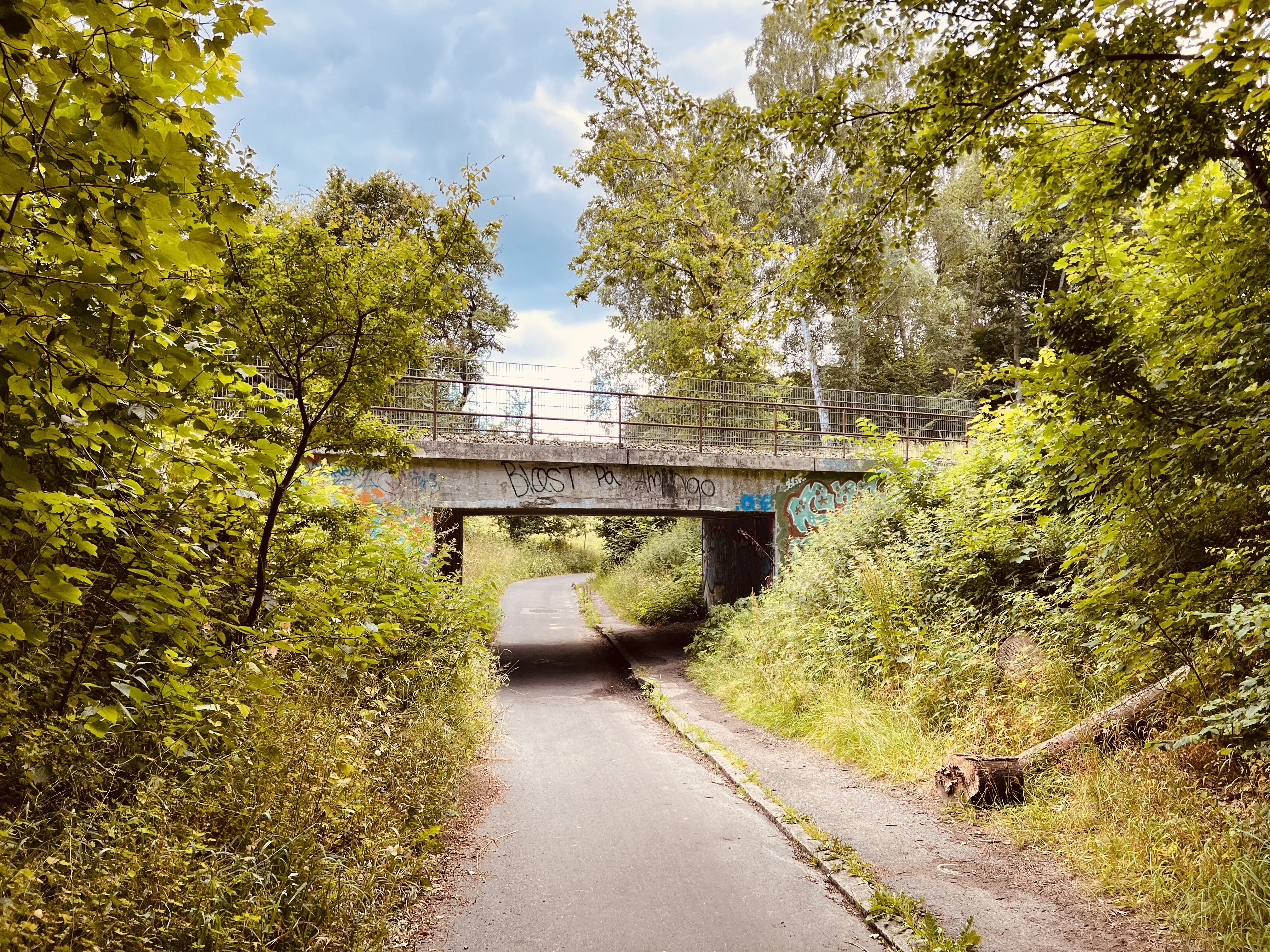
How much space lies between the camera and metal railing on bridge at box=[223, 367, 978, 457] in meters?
12.0

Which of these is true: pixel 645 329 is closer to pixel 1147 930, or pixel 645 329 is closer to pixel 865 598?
pixel 865 598

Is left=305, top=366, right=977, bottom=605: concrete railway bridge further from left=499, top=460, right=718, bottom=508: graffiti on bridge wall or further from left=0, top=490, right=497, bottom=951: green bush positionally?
left=0, top=490, right=497, bottom=951: green bush

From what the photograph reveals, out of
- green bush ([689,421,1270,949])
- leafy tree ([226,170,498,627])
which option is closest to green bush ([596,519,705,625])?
green bush ([689,421,1270,949])

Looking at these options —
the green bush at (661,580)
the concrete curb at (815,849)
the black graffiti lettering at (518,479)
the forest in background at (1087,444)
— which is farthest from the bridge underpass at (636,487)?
the concrete curb at (815,849)

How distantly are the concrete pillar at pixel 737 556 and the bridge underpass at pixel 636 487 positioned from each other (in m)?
A: 0.04

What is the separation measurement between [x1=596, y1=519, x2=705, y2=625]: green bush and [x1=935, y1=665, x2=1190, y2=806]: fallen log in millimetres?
12424

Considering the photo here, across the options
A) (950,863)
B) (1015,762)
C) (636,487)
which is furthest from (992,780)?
(636,487)

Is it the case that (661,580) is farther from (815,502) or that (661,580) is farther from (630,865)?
(630,865)

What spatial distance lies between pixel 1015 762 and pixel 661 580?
15.0 meters

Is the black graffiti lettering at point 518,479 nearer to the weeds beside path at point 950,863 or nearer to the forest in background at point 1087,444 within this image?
the forest in background at point 1087,444

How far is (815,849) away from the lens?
4.95m

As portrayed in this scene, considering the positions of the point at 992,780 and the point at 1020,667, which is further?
the point at 1020,667

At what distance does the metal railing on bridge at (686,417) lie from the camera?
12.0m

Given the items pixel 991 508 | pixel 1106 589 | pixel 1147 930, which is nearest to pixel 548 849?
pixel 1147 930
